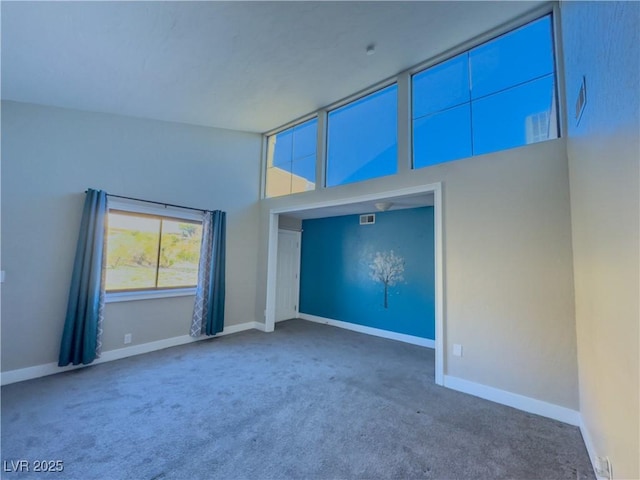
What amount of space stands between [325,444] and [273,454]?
37 cm

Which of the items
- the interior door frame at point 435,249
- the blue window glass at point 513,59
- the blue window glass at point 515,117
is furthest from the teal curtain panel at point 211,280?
the blue window glass at point 513,59

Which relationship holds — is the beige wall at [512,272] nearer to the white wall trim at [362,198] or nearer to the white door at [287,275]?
the white wall trim at [362,198]

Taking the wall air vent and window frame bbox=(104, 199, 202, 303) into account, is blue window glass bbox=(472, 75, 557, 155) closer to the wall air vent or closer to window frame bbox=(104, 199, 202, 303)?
the wall air vent

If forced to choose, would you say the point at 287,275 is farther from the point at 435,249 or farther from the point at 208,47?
the point at 208,47

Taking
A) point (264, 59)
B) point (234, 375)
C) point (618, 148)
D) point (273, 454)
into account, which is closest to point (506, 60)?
point (618, 148)

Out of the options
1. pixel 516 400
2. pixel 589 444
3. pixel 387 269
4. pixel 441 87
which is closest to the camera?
pixel 589 444

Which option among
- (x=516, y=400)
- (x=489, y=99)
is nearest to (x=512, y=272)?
(x=516, y=400)

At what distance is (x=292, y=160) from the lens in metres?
4.79

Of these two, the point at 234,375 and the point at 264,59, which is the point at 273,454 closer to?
the point at 234,375

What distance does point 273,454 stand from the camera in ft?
5.73

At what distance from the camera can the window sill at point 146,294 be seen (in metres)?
3.35

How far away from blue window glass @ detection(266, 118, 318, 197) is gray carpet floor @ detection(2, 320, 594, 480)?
9.70 feet

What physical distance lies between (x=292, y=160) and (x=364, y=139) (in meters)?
1.49

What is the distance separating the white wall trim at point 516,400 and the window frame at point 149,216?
3816 millimetres
